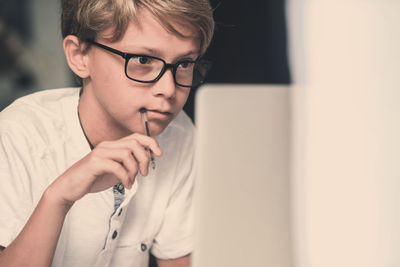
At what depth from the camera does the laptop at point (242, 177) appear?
12.1 inches

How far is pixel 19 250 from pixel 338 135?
0.38 metres

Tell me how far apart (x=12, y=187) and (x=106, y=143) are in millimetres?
168

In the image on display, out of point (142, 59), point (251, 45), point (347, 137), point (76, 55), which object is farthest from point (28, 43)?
point (347, 137)

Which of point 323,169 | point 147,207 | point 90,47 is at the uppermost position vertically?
point 90,47

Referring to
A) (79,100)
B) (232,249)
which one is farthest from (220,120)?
(79,100)

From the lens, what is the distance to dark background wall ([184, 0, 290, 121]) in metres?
0.61

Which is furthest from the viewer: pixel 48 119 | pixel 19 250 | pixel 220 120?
pixel 48 119

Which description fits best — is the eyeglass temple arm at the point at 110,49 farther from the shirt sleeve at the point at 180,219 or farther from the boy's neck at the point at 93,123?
the shirt sleeve at the point at 180,219

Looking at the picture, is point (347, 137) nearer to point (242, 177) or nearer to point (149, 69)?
point (242, 177)

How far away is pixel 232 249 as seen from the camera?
319 millimetres

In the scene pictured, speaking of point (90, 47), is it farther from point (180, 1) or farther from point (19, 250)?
point (19, 250)

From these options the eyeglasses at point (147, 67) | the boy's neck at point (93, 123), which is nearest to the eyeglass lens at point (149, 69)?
the eyeglasses at point (147, 67)

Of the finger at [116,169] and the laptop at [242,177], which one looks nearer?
the laptop at [242,177]

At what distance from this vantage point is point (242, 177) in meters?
0.32
